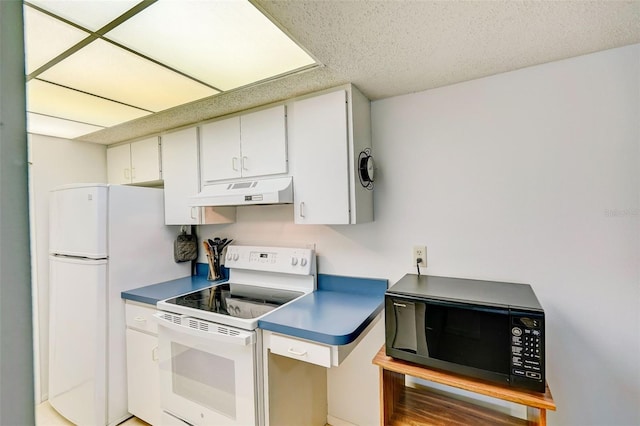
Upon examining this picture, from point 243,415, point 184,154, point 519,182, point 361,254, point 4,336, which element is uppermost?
point 184,154

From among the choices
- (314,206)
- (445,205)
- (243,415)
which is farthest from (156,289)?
(445,205)

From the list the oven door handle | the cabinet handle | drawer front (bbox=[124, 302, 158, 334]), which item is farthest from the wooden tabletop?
drawer front (bbox=[124, 302, 158, 334])

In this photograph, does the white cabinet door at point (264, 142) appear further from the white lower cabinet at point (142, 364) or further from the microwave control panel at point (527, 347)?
the microwave control panel at point (527, 347)

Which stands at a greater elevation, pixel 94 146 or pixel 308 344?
pixel 94 146

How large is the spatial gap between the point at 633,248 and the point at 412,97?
4.15ft

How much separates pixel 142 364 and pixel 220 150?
5.01ft

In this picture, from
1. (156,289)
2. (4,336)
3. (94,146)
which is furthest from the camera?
(94,146)

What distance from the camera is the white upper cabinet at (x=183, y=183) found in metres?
2.22

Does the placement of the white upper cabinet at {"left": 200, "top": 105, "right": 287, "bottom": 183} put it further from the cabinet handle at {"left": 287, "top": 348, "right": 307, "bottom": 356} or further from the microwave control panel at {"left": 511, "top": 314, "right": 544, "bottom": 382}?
the microwave control panel at {"left": 511, "top": 314, "right": 544, "bottom": 382}

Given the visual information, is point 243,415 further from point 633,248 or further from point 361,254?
point 633,248

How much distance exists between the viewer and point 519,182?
1538 millimetres

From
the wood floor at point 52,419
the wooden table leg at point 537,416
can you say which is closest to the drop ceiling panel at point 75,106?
the wood floor at point 52,419

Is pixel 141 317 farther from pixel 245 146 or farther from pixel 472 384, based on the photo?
pixel 472 384

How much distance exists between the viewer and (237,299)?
1916 mm
